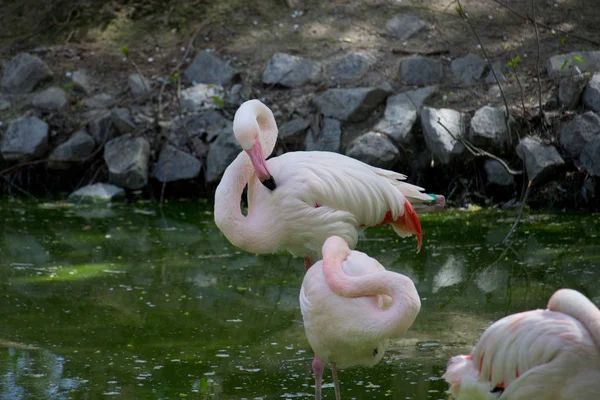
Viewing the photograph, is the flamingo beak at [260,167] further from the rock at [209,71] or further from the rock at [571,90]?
the rock at [209,71]

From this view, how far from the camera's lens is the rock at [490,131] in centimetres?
818

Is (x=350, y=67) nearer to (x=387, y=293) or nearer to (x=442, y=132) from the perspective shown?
(x=442, y=132)

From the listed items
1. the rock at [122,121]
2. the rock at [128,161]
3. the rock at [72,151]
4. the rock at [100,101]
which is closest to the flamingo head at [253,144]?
the rock at [128,161]

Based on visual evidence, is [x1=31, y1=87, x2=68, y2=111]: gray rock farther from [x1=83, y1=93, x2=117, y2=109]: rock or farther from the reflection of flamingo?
the reflection of flamingo

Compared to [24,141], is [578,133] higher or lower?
higher

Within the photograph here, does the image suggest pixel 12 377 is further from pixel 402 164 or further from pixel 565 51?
pixel 565 51

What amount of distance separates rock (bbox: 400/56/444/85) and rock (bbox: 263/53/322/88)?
987 mm

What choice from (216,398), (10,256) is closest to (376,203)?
(216,398)

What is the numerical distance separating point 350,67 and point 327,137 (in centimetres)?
122

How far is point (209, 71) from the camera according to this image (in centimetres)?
988

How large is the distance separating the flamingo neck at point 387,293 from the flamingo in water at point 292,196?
1.10 m

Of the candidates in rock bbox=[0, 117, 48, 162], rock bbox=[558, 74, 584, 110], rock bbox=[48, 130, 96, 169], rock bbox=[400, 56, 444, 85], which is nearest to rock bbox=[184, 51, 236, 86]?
rock bbox=[48, 130, 96, 169]

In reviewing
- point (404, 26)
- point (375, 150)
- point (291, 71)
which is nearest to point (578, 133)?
point (375, 150)

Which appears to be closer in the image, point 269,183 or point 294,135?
point 269,183
